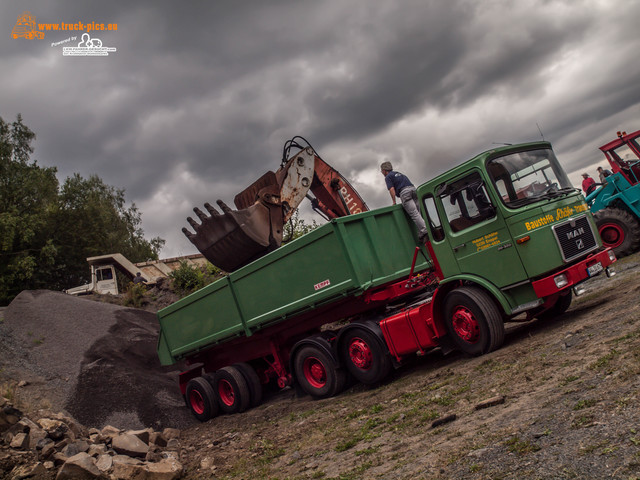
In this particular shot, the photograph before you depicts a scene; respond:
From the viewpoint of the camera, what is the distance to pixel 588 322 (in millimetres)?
6195

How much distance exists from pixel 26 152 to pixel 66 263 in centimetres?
821

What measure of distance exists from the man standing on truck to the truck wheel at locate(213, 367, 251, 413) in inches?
169

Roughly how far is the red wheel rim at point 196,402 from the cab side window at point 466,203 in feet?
20.6

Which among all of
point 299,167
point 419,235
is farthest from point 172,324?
point 419,235

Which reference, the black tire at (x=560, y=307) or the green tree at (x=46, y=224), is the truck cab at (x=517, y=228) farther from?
the green tree at (x=46, y=224)

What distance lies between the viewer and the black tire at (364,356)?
7.37 m

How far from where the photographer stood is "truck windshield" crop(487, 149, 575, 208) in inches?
259

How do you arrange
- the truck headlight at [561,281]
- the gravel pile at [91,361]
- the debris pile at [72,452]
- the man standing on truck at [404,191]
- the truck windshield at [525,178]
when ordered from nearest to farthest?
1. the debris pile at [72,452]
2. the truck headlight at [561,281]
3. the truck windshield at [525,178]
4. the man standing on truck at [404,191]
5. the gravel pile at [91,361]

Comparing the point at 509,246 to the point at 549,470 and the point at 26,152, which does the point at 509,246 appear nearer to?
the point at 549,470

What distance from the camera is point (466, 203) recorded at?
686 centimetres

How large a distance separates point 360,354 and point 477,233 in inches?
96.1

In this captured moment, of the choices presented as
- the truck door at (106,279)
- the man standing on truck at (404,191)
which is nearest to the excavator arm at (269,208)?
the man standing on truck at (404,191)

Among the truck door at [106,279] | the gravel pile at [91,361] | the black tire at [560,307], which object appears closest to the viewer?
the black tire at [560,307]

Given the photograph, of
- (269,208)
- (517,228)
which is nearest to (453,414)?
(517,228)
